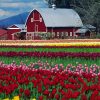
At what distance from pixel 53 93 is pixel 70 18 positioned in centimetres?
6092

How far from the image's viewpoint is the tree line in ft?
204

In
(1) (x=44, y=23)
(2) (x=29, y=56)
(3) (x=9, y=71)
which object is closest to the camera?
(3) (x=9, y=71)

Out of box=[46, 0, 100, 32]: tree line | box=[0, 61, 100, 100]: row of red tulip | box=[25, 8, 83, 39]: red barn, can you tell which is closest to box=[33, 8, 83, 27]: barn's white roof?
box=[25, 8, 83, 39]: red barn

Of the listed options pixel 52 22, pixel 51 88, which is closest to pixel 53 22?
pixel 52 22

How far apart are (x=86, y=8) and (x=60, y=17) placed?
3919 mm

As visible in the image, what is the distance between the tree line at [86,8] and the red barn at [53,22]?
4.37 feet

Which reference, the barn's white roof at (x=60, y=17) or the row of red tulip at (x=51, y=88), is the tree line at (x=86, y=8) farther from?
the row of red tulip at (x=51, y=88)

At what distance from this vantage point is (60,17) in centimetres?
6719

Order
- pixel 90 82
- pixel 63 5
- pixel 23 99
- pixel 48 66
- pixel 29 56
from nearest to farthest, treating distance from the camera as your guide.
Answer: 1. pixel 23 99
2. pixel 90 82
3. pixel 48 66
4. pixel 29 56
5. pixel 63 5

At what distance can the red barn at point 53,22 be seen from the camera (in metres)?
65.4

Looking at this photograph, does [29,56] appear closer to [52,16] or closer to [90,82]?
[90,82]

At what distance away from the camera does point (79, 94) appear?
7305mm

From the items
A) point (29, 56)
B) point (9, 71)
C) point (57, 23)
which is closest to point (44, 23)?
point (57, 23)

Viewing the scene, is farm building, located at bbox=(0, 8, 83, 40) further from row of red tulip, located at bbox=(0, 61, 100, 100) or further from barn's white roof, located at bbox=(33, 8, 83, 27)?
row of red tulip, located at bbox=(0, 61, 100, 100)
